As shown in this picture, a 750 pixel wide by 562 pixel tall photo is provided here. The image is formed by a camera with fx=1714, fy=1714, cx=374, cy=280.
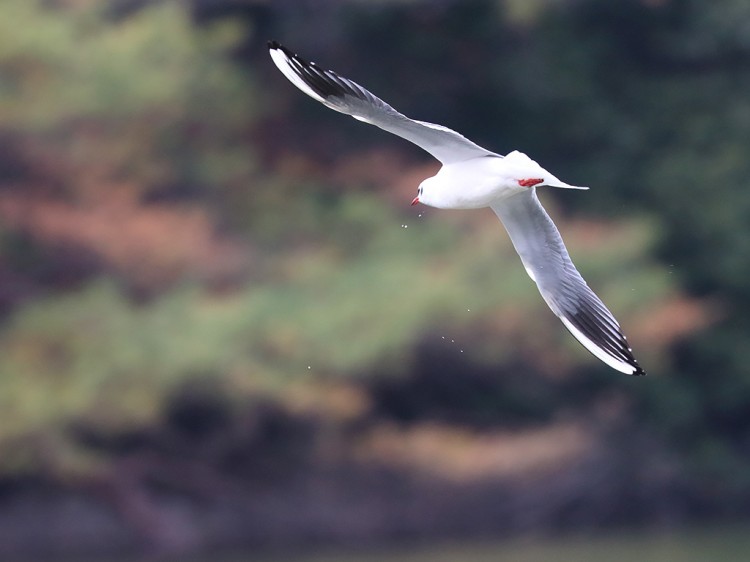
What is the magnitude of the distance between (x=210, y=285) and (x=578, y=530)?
2.15m

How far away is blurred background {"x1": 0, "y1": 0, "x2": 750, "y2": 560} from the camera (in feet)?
24.5

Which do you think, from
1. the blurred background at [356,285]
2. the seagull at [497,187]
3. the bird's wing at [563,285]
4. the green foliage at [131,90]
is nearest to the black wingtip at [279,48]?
the seagull at [497,187]

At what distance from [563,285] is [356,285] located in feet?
12.4

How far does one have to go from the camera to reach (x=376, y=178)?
8.30m

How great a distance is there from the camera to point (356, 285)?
7.58 meters

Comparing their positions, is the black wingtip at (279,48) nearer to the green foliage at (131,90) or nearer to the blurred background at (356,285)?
the blurred background at (356,285)

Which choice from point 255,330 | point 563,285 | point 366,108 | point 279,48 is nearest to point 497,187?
point 366,108

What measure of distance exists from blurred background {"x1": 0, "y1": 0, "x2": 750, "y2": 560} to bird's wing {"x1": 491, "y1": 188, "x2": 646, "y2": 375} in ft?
11.7

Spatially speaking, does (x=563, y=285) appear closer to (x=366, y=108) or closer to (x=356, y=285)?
(x=366, y=108)

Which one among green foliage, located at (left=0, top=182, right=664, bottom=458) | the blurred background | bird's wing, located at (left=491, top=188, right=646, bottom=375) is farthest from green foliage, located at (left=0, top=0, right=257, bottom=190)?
bird's wing, located at (left=491, top=188, right=646, bottom=375)

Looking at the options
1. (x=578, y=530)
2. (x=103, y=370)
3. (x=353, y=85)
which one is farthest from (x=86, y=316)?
(x=353, y=85)

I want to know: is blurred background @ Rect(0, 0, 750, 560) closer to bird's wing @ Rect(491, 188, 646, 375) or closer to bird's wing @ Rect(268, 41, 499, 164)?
bird's wing @ Rect(491, 188, 646, 375)

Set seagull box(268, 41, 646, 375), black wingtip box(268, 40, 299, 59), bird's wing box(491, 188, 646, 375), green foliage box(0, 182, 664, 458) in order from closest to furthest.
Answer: seagull box(268, 41, 646, 375), black wingtip box(268, 40, 299, 59), bird's wing box(491, 188, 646, 375), green foliage box(0, 182, 664, 458)

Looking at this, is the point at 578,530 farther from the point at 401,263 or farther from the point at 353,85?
the point at 353,85
